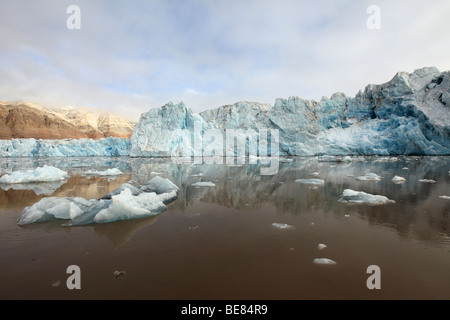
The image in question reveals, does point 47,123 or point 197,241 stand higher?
point 47,123

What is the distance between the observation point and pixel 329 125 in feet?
105

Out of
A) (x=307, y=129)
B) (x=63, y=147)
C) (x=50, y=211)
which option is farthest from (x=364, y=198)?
(x=63, y=147)

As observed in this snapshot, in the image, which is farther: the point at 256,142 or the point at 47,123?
the point at 47,123

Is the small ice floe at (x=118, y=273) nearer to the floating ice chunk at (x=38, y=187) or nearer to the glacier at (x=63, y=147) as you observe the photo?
the floating ice chunk at (x=38, y=187)

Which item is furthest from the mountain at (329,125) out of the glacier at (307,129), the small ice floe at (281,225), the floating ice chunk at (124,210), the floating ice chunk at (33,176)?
the small ice floe at (281,225)

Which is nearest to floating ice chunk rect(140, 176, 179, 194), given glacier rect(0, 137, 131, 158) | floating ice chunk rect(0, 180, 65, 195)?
floating ice chunk rect(0, 180, 65, 195)

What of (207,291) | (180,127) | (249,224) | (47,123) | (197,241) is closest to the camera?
(207,291)

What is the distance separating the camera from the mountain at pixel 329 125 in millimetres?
24906

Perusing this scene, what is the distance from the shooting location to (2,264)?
2607 mm

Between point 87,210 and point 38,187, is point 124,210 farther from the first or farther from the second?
point 38,187
